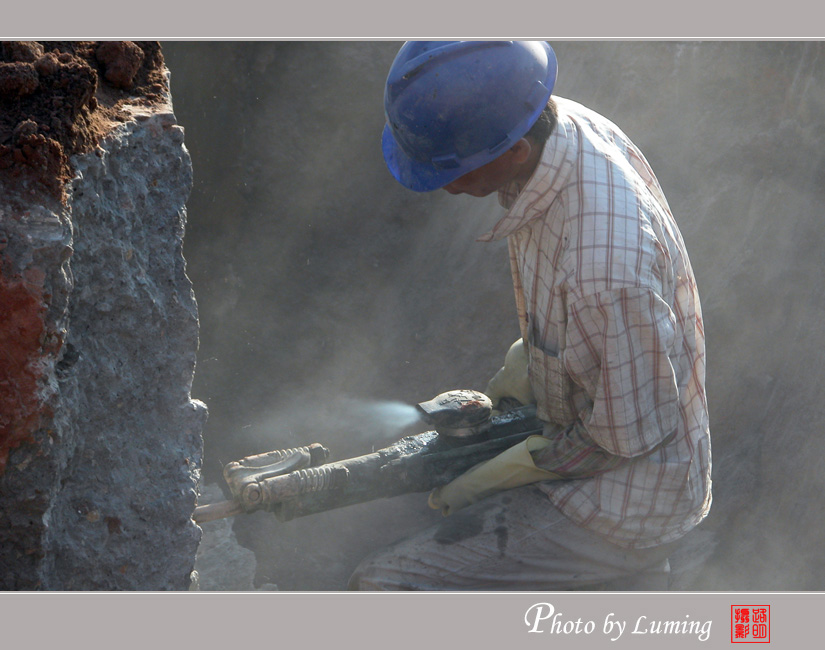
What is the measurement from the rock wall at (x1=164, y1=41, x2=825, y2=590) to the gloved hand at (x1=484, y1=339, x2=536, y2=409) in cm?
149

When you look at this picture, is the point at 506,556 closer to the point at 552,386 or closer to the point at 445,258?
the point at 552,386

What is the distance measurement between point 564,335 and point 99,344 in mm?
1344

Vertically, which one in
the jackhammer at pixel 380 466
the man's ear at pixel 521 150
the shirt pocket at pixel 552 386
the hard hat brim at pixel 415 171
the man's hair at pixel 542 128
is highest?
the man's hair at pixel 542 128

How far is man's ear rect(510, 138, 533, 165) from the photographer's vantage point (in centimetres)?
211

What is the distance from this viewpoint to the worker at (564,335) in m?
2.02

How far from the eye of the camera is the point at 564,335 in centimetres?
219

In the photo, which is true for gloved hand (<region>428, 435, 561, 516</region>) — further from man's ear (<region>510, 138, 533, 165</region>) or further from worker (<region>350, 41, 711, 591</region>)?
man's ear (<region>510, 138, 533, 165</region>)

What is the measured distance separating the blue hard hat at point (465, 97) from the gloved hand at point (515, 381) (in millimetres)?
1025

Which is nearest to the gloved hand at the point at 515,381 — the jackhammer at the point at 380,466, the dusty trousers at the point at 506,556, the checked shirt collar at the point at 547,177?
the jackhammer at the point at 380,466

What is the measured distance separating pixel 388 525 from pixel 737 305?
8.64 ft

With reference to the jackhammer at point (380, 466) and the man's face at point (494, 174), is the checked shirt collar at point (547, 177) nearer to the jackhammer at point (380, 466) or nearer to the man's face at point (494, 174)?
the man's face at point (494, 174)

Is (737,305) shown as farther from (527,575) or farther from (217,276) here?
(217,276)

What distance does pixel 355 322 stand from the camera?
4688 millimetres

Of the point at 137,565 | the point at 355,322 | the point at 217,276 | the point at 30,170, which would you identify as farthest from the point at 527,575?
the point at 217,276
